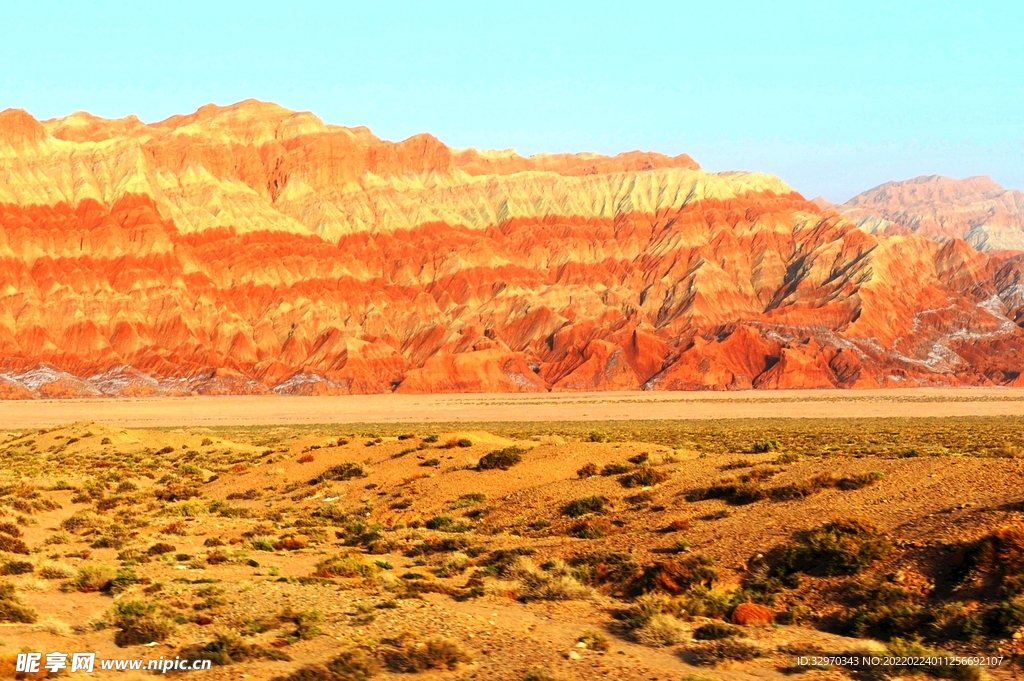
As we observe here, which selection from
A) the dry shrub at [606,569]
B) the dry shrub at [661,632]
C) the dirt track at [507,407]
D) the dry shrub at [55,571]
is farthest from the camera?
the dirt track at [507,407]

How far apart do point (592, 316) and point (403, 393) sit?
39.7 meters

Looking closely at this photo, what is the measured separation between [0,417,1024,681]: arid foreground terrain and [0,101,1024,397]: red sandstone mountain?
397 feet

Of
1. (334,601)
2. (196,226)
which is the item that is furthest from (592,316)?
(334,601)

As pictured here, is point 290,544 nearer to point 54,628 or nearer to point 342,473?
point 54,628

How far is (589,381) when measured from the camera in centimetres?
15500

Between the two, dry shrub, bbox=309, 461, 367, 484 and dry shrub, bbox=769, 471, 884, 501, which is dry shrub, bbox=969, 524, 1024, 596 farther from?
dry shrub, bbox=309, 461, 367, 484

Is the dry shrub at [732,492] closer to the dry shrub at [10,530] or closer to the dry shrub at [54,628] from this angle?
the dry shrub at [54,628]

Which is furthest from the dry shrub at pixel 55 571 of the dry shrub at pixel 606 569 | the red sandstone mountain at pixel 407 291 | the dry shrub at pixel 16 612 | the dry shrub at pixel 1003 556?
the red sandstone mountain at pixel 407 291

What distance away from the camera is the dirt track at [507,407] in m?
89.9

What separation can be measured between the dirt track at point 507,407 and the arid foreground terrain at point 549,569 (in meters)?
57.7

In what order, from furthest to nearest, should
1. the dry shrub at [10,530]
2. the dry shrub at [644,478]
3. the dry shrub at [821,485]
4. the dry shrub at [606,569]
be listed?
the dry shrub at [644,478], the dry shrub at [10,530], the dry shrub at [821,485], the dry shrub at [606,569]

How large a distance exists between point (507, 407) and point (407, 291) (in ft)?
219

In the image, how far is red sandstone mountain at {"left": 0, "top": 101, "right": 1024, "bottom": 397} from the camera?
15300 centimetres

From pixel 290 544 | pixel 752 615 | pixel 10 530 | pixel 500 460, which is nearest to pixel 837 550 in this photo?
pixel 752 615
